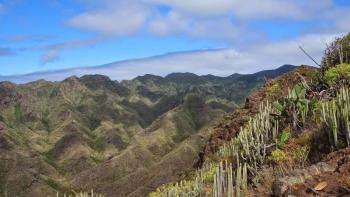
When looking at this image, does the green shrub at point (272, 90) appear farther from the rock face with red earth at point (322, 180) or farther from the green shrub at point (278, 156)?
the rock face with red earth at point (322, 180)

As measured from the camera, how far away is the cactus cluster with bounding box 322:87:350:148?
11.6m

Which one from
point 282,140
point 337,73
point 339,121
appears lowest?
point 282,140

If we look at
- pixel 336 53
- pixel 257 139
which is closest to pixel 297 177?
pixel 257 139

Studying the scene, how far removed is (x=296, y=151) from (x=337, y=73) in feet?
18.4

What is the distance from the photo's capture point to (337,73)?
18266mm

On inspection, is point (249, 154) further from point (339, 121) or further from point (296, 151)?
point (339, 121)

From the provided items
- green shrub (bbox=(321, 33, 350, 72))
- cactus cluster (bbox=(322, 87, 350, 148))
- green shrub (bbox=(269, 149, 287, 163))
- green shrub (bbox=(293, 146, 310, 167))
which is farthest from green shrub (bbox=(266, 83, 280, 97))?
cactus cluster (bbox=(322, 87, 350, 148))

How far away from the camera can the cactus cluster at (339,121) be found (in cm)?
1162

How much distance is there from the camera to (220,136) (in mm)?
25578

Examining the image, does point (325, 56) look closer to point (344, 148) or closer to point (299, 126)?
point (299, 126)

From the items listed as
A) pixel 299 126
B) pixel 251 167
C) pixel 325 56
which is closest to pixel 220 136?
pixel 325 56

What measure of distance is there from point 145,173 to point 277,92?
6132 inches

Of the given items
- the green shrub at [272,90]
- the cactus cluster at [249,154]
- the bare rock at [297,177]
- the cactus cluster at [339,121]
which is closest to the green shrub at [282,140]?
the cactus cluster at [249,154]

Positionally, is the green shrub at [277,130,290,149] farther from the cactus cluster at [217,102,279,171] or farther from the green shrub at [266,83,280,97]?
the green shrub at [266,83,280,97]
